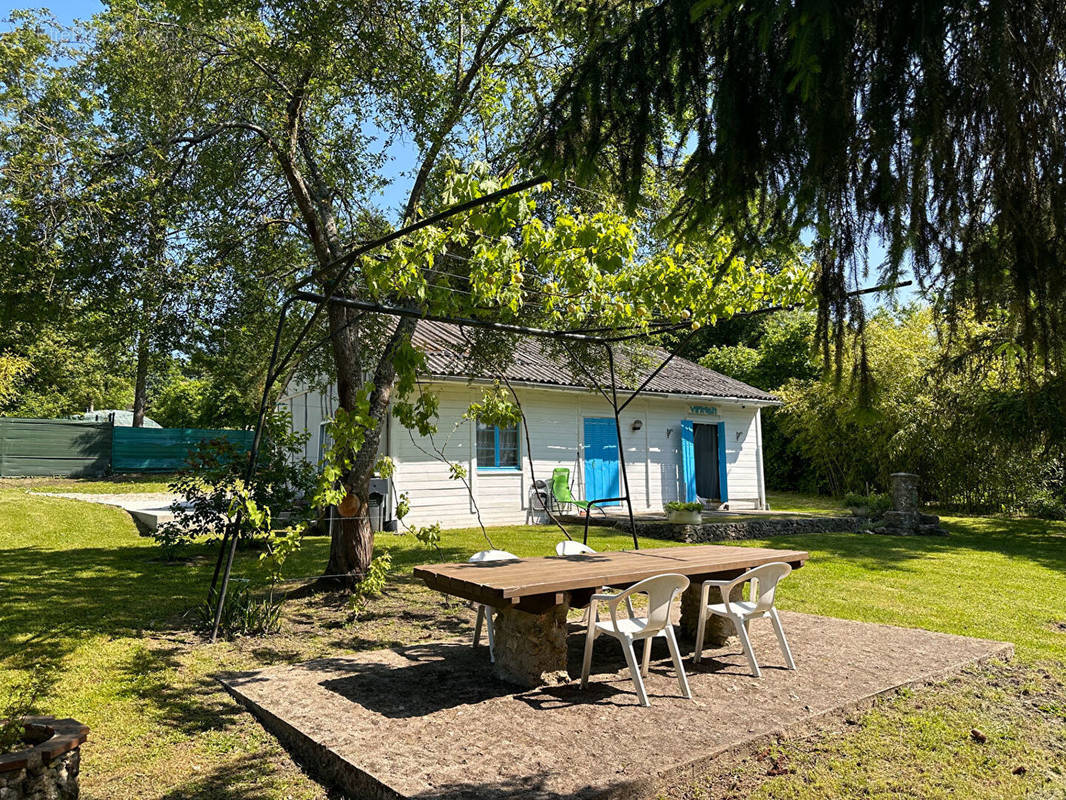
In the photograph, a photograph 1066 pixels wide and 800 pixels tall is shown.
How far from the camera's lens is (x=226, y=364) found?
34.2 ft

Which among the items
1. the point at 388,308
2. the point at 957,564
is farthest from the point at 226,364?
the point at 957,564

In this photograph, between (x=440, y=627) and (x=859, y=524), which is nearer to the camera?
(x=440, y=627)

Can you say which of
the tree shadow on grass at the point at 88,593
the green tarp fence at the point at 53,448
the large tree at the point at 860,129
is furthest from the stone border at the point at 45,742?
the green tarp fence at the point at 53,448

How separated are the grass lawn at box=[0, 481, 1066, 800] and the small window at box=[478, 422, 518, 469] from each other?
217cm

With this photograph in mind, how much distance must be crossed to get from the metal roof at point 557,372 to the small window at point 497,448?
1278 millimetres

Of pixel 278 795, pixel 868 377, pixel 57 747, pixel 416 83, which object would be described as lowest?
pixel 278 795

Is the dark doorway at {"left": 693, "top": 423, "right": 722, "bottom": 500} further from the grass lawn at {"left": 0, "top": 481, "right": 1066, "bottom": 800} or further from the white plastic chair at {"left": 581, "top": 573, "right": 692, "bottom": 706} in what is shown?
the white plastic chair at {"left": 581, "top": 573, "right": 692, "bottom": 706}

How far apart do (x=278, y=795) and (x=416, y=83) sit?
265 inches

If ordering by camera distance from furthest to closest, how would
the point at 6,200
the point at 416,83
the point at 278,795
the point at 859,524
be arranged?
the point at 859,524, the point at 416,83, the point at 6,200, the point at 278,795

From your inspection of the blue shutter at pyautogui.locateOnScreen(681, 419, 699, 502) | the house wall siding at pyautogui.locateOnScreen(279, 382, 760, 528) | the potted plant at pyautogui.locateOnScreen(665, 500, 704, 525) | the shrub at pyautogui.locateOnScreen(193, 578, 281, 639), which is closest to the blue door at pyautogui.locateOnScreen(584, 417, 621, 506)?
the house wall siding at pyautogui.locateOnScreen(279, 382, 760, 528)

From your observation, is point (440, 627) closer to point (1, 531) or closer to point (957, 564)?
point (957, 564)

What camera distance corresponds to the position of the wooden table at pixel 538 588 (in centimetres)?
459

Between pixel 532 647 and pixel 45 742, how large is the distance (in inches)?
112

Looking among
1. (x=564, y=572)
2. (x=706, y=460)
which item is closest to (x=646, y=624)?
(x=564, y=572)
